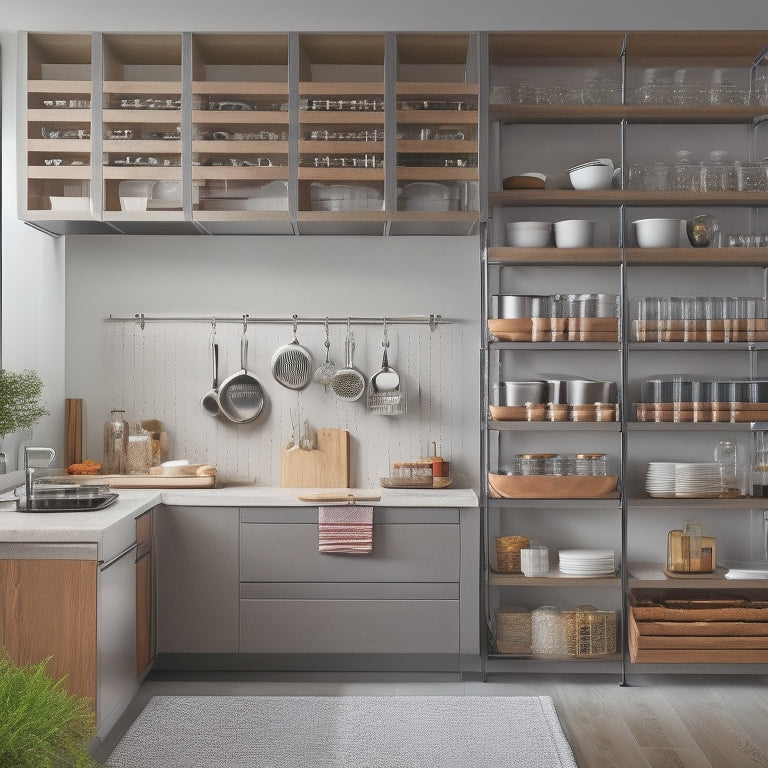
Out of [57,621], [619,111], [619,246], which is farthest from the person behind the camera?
[619,246]

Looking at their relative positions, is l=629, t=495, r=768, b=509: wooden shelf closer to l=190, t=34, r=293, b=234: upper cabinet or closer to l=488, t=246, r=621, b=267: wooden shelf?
l=488, t=246, r=621, b=267: wooden shelf

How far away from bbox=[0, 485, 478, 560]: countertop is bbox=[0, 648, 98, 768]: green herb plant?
1.07 metres

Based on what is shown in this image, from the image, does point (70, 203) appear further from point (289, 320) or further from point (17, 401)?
point (289, 320)

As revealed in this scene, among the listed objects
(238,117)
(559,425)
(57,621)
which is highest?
(238,117)

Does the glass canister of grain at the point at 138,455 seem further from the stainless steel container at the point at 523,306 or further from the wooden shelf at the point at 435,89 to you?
the wooden shelf at the point at 435,89

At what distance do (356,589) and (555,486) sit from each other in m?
0.95

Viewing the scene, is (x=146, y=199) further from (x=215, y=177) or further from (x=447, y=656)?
(x=447, y=656)

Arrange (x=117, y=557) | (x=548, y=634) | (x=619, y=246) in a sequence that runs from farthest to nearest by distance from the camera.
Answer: (x=619, y=246), (x=548, y=634), (x=117, y=557)

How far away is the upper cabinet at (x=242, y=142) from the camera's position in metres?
3.88

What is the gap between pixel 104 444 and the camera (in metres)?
4.31

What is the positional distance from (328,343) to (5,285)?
1.44 meters

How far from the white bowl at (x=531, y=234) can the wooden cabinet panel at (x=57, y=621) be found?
7.48 feet

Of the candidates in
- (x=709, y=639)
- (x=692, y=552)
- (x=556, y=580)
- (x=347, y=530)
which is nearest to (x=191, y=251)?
(x=347, y=530)

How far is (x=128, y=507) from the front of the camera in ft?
11.3
